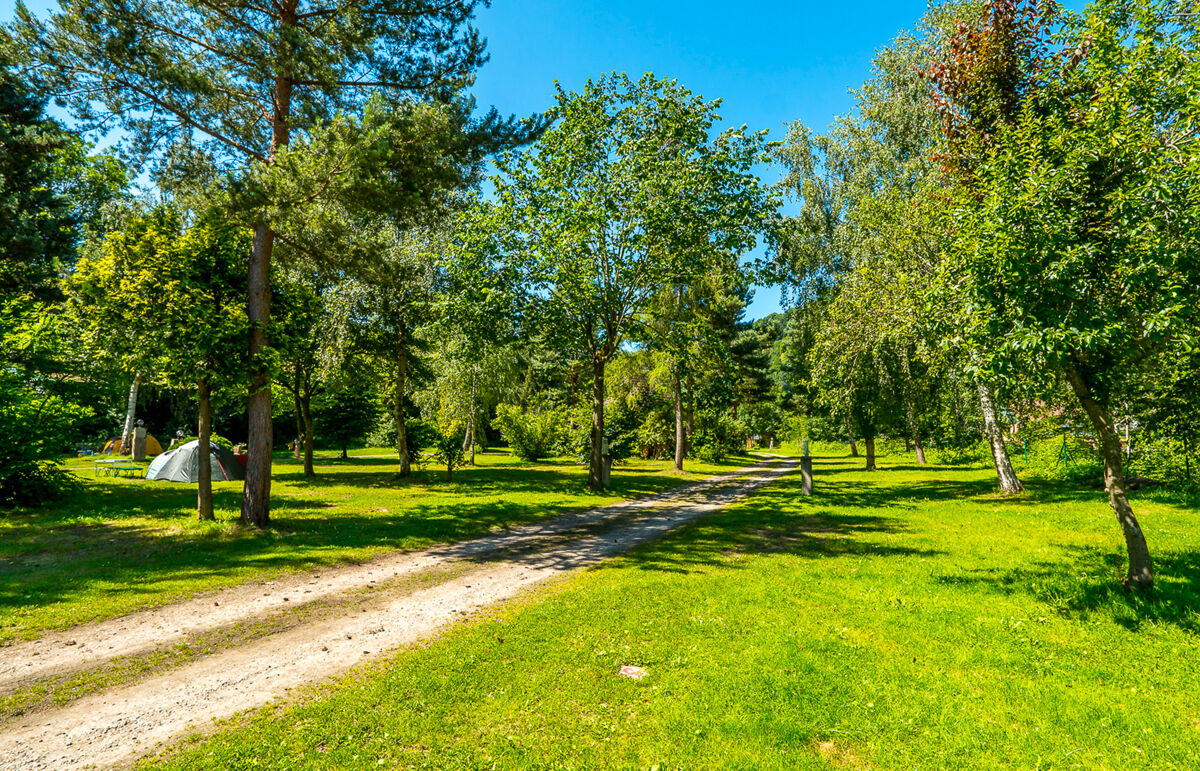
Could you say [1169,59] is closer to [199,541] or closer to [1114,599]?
[1114,599]

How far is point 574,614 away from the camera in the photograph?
6852 millimetres

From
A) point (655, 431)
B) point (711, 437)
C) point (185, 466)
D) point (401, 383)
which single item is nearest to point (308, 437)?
point (185, 466)

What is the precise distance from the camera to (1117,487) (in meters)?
7.13

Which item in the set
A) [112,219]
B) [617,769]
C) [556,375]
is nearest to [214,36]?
[112,219]

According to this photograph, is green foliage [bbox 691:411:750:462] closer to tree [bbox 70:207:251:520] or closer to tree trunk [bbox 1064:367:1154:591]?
tree trunk [bbox 1064:367:1154:591]

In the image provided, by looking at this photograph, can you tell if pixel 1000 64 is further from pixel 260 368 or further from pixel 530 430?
pixel 530 430

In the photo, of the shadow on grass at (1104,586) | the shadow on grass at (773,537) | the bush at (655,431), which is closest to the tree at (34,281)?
the shadow on grass at (773,537)

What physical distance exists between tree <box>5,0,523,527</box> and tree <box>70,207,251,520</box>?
2.13ft

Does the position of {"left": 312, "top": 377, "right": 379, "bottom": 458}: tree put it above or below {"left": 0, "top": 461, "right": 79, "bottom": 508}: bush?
above

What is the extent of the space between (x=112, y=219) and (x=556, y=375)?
32.3 m

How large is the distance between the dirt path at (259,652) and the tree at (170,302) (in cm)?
609

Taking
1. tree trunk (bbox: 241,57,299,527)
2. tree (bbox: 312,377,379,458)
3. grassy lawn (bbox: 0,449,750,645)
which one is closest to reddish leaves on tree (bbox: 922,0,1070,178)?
grassy lawn (bbox: 0,449,750,645)

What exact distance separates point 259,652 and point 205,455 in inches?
334

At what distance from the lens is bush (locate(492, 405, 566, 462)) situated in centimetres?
3566
